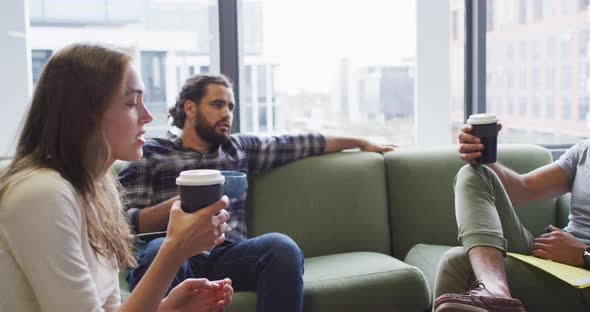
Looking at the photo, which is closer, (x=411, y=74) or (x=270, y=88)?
(x=270, y=88)

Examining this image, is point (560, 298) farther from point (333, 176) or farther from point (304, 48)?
point (304, 48)

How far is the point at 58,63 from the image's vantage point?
3.49 feet

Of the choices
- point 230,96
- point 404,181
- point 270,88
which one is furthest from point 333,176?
point 270,88

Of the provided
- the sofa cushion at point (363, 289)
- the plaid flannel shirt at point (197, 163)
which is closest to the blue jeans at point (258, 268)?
the sofa cushion at point (363, 289)

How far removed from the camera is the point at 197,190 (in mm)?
1110

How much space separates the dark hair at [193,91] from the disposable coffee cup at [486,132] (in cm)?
111

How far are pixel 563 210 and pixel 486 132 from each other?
40.4 inches

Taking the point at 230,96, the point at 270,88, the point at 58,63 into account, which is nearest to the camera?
the point at 58,63

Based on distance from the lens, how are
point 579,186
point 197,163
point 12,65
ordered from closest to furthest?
point 579,186 → point 197,163 → point 12,65

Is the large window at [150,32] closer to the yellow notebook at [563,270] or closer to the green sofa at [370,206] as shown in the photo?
the green sofa at [370,206]

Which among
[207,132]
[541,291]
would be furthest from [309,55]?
[541,291]

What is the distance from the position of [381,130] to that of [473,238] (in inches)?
63.9

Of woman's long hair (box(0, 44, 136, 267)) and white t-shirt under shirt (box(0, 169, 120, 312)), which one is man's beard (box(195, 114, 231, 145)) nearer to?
woman's long hair (box(0, 44, 136, 267))

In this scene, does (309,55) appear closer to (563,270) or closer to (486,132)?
(486,132)
